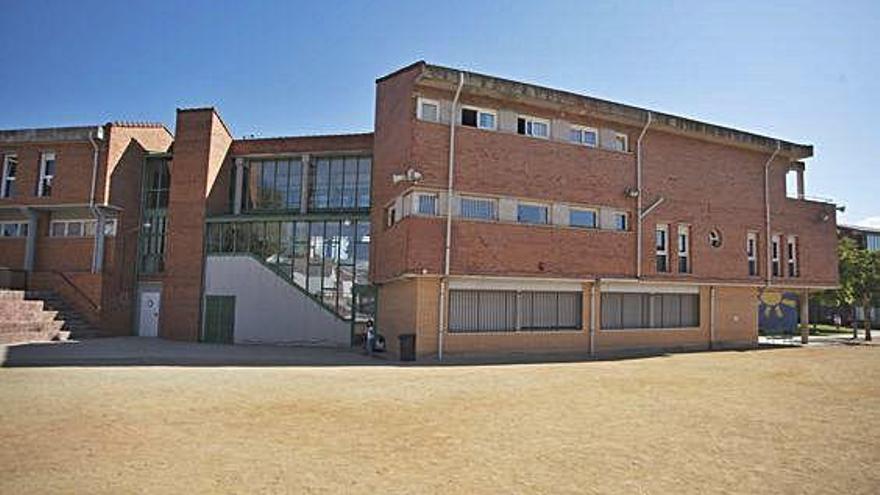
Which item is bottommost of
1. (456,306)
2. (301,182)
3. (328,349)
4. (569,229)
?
(328,349)

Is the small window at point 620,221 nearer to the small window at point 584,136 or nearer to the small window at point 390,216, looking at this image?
the small window at point 584,136

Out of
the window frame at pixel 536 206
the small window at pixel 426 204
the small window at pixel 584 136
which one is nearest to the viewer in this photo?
the small window at pixel 426 204

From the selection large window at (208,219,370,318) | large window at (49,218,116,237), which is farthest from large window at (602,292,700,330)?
large window at (49,218,116,237)

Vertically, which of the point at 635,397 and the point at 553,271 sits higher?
the point at 553,271

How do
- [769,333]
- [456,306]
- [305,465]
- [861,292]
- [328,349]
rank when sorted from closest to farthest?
1. [305,465]
2. [456,306]
3. [328,349]
4. [861,292]
5. [769,333]

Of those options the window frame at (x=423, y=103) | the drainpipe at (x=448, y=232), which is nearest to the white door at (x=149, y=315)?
the drainpipe at (x=448, y=232)

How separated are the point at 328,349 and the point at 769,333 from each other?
27.4 metres

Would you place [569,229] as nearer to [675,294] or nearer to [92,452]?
[675,294]

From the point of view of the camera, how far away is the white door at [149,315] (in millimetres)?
26703

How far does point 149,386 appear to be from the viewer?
37.6 ft

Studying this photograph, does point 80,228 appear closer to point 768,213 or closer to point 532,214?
point 532,214

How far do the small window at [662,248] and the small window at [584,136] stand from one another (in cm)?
459

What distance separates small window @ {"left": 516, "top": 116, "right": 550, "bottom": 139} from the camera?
20547mm

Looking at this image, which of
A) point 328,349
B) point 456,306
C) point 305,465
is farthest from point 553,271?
point 305,465
